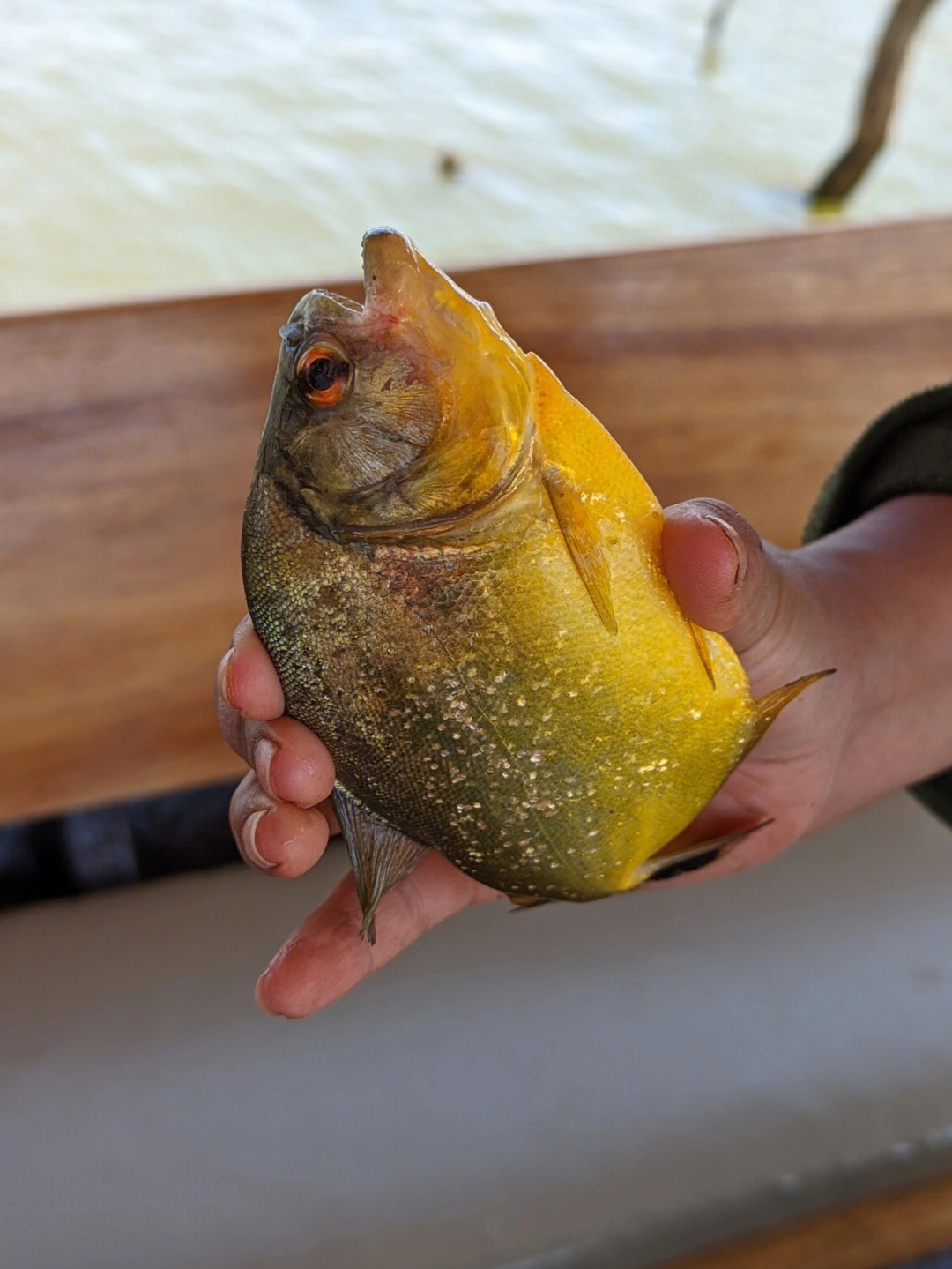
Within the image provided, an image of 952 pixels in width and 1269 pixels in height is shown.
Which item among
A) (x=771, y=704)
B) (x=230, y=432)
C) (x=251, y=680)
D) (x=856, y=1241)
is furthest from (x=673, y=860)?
(x=230, y=432)

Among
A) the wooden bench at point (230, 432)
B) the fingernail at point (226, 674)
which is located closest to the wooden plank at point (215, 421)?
the wooden bench at point (230, 432)

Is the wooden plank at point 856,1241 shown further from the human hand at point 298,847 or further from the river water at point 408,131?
the river water at point 408,131

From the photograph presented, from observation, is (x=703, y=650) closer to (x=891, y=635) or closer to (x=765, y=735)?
(x=765, y=735)

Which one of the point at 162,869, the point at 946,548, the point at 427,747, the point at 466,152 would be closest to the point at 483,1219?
the point at 427,747

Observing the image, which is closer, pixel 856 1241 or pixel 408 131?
pixel 856 1241

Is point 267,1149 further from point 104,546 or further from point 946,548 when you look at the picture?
point 946,548

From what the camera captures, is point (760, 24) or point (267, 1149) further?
point (760, 24)
